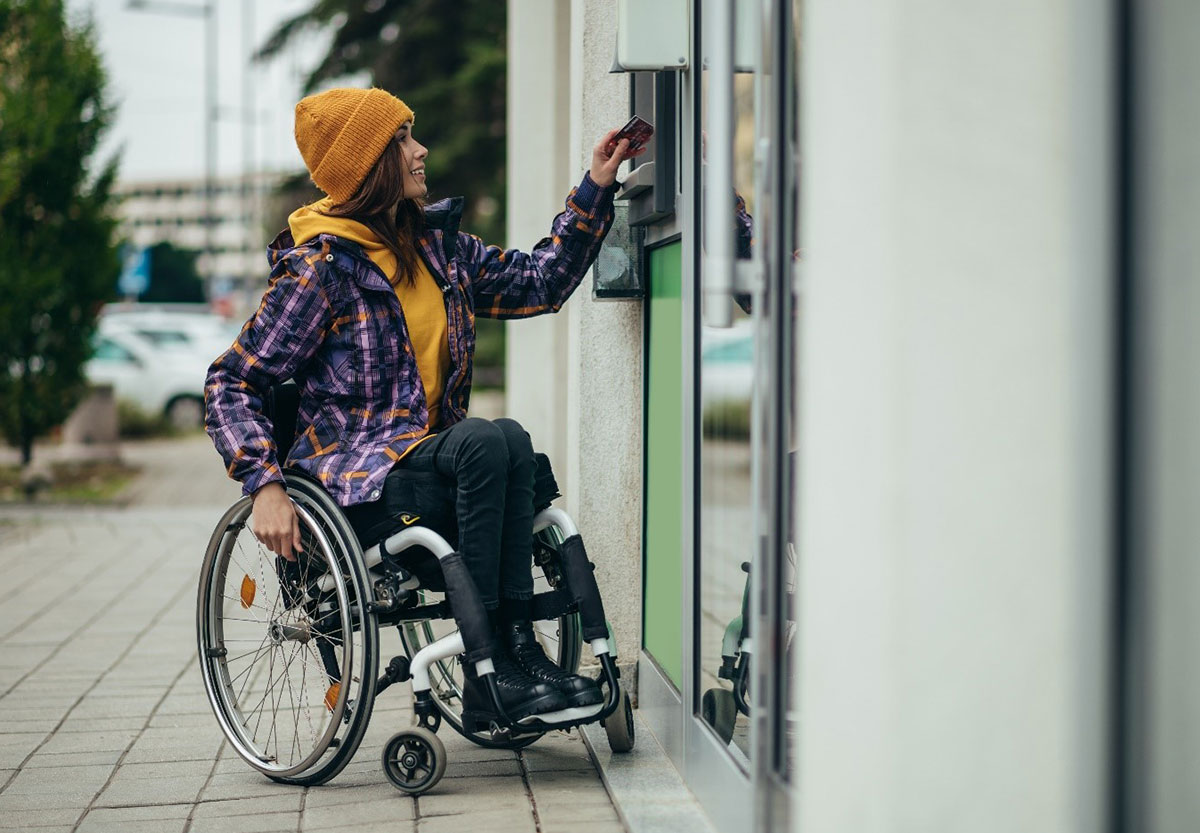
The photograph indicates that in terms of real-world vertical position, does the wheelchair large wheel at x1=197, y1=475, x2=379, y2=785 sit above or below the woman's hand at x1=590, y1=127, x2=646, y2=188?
below

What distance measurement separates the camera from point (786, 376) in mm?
2455

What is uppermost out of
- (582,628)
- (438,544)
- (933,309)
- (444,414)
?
(933,309)

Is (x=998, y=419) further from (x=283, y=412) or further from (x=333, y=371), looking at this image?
(x=283, y=412)

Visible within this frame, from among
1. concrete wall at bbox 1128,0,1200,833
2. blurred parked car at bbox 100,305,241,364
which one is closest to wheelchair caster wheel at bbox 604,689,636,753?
concrete wall at bbox 1128,0,1200,833

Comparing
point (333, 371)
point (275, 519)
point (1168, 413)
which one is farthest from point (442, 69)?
point (1168, 413)

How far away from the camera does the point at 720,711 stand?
3.37 m

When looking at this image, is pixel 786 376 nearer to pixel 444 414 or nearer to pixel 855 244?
pixel 855 244

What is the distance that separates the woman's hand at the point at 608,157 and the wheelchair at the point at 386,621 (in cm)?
85

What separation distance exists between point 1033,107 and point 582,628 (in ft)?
5.86

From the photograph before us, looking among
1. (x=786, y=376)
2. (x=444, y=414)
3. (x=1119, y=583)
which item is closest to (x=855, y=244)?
(x=786, y=376)

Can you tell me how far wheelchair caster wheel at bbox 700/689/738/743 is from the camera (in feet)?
10.9

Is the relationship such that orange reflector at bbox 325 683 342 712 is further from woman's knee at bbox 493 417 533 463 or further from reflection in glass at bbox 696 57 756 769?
reflection in glass at bbox 696 57 756 769

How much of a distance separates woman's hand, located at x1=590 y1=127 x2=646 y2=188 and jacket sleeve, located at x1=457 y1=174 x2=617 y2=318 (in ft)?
0.23

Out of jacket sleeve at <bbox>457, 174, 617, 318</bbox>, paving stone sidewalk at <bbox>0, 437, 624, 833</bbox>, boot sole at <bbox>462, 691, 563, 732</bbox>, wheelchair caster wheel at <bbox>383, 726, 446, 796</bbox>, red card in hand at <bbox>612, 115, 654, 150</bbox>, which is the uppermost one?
red card in hand at <bbox>612, 115, 654, 150</bbox>
